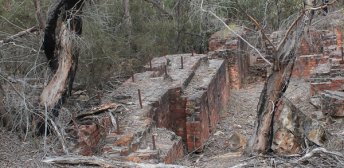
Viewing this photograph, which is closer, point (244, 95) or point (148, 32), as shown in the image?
point (244, 95)

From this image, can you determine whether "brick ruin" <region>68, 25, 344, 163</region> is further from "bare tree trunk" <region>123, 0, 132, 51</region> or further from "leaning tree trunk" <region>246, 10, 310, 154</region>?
"bare tree trunk" <region>123, 0, 132, 51</region>

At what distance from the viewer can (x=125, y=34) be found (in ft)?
60.4

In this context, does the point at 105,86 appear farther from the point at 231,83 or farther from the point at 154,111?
the point at 231,83

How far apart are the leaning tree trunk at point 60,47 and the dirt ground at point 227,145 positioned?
1135 millimetres

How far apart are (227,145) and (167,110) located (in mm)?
1691

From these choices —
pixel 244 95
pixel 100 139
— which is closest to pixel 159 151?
pixel 100 139

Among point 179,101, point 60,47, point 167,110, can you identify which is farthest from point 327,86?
point 60,47

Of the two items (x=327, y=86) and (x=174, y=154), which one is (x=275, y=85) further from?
(x=327, y=86)

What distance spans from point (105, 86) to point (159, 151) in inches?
232

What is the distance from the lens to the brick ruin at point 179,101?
27.4ft

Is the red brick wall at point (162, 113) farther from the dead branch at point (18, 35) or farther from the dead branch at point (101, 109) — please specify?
the dead branch at point (18, 35)

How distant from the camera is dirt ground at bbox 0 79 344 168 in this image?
7.13 metres

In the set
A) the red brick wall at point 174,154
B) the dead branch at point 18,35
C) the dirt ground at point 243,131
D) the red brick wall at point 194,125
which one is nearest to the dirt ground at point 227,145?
Result: the dirt ground at point 243,131

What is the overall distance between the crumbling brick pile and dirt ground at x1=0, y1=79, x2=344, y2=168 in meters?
0.32
